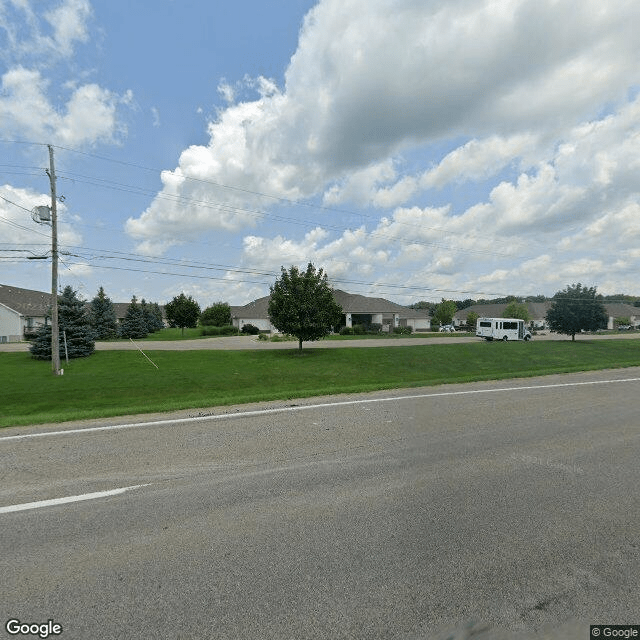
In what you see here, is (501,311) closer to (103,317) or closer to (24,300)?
(103,317)

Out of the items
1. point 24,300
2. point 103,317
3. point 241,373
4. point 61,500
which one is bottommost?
point 241,373

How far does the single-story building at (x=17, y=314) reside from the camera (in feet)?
158

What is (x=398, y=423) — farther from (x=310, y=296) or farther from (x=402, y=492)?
(x=310, y=296)

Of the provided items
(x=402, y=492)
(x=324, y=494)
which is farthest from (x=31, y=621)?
(x=402, y=492)

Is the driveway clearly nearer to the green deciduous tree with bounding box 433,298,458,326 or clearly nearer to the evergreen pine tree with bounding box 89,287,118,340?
the evergreen pine tree with bounding box 89,287,118,340

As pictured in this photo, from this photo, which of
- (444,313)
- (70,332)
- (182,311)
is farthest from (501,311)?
(70,332)

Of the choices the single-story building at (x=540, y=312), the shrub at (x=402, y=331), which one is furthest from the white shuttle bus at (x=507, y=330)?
the single-story building at (x=540, y=312)

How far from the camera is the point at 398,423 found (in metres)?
7.90

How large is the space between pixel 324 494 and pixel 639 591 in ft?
9.17

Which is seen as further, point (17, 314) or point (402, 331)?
point (402, 331)

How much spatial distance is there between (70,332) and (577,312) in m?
46.7

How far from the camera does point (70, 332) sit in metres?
28.4

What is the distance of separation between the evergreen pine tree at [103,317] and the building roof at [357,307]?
2030cm

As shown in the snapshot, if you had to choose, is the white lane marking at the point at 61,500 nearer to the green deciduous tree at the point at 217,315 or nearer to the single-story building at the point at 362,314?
the single-story building at the point at 362,314
